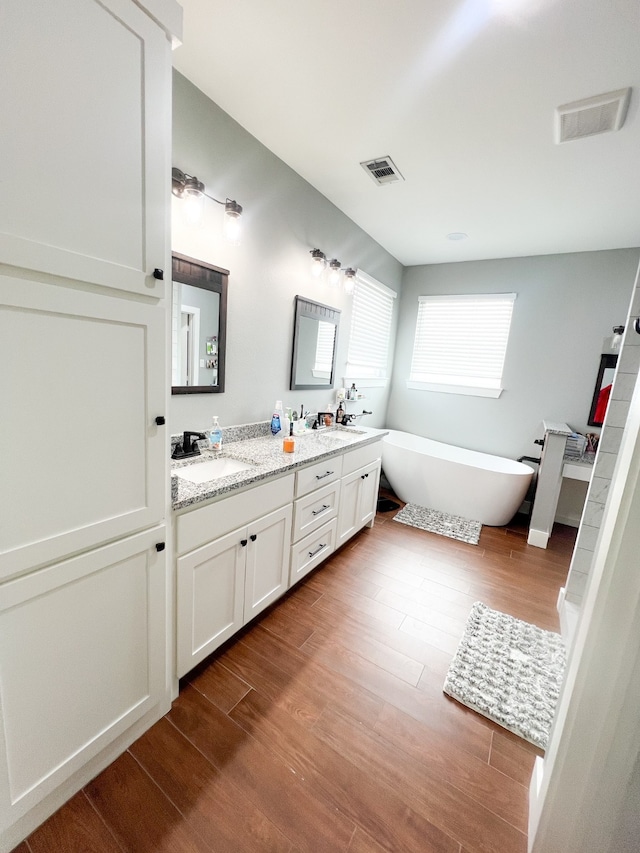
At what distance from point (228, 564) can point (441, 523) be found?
2280mm

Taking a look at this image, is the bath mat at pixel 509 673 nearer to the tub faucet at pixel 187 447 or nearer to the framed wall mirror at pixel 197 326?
the tub faucet at pixel 187 447

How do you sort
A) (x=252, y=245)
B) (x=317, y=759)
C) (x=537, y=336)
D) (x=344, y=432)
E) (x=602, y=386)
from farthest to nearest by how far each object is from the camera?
(x=537, y=336)
(x=602, y=386)
(x=344, y=432)
(x=252, y=245)
(x=317, y=759)

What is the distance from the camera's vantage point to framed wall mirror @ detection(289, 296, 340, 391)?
2.50 m

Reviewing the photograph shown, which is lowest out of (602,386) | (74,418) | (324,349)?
(74,418)

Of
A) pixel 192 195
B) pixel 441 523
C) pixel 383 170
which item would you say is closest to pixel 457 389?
pixel 441 523

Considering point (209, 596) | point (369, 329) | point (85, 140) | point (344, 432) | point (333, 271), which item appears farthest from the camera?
point (369, 329)

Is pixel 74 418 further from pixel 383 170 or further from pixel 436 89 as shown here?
pixel 383 170

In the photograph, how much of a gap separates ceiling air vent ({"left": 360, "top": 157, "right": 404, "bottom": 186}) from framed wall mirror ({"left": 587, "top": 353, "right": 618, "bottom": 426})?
2516 mm

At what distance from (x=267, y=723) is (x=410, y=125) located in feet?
9.11

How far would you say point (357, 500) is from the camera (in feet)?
8.34

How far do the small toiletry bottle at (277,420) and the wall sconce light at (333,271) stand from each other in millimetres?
1067

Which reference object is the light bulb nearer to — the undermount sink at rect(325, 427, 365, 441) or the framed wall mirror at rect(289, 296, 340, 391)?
the framed wall mirror at rect(289, 296, 340, 391)

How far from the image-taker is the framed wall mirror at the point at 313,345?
8.21 feet

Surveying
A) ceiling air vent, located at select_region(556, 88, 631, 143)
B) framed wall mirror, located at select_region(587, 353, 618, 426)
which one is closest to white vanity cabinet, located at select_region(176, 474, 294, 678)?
ceiling air vent, located at select_region(556, 88, 631, 143)
